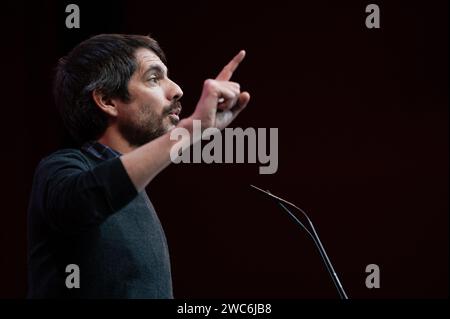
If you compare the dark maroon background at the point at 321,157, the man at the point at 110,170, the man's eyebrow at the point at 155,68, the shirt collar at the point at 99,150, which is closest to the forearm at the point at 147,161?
the man at the point at 110,170

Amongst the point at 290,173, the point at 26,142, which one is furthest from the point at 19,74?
the point at 290,173

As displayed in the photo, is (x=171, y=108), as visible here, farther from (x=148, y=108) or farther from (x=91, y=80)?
(x=91, y=80)

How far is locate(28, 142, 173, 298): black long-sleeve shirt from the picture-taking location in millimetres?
949

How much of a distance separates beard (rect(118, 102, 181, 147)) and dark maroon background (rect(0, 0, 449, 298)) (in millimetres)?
1296

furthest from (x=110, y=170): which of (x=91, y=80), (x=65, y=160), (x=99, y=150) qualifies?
(x=91, y=80)

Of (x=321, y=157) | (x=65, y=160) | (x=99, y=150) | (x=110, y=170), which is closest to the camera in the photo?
(x=110, y=170)

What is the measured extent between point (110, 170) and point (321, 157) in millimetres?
1785

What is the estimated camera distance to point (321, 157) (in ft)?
8.64

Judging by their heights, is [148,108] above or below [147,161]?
above

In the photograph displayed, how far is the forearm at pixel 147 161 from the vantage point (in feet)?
3.12

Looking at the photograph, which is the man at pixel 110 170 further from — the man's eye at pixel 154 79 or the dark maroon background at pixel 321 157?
A: the dark maroon background at pixel 321 157

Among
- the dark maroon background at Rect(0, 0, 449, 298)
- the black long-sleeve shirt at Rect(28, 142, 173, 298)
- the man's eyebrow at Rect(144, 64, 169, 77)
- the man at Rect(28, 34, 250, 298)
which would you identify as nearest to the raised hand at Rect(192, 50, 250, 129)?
the man at Rect(28, 34, 250, 298)

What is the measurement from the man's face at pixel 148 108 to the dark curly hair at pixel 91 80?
0.02 meters

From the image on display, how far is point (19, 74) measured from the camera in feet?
7.99
